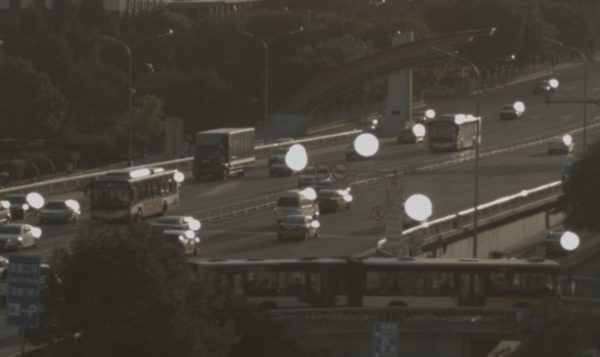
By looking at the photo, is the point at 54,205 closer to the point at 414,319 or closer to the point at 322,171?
the point at 414,319

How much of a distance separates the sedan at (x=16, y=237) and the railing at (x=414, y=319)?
633 inches

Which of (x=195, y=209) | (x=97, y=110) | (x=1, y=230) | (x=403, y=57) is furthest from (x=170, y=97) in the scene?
(x=1, y=230)

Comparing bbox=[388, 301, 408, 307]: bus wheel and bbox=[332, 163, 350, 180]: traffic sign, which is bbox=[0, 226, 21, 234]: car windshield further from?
bbox=[332, 163, 350, 180]: traffic sign

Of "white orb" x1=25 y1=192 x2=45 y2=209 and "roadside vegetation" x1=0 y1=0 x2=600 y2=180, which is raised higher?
"roadside vegetation" x1=0 y1=0 x2=600 y2=180

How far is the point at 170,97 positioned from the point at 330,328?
222ft

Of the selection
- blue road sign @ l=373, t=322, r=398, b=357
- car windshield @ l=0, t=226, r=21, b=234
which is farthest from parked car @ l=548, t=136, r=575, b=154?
blue road sign @ l=373, t=322, r=398, b=357

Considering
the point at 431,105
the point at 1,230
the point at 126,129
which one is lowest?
the point at 1,230

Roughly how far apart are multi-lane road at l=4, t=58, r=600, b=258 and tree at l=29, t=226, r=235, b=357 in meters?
8.01

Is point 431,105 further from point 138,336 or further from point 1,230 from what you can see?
point 138,336

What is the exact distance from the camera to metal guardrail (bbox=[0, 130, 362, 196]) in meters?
73.5

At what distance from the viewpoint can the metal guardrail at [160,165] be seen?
73469mm

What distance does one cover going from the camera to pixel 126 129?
100 m

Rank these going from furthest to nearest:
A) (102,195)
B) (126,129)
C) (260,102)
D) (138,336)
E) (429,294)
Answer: (260,102), (126,129), (102,195), (429,294), (138,336)

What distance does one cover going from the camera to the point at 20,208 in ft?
224
